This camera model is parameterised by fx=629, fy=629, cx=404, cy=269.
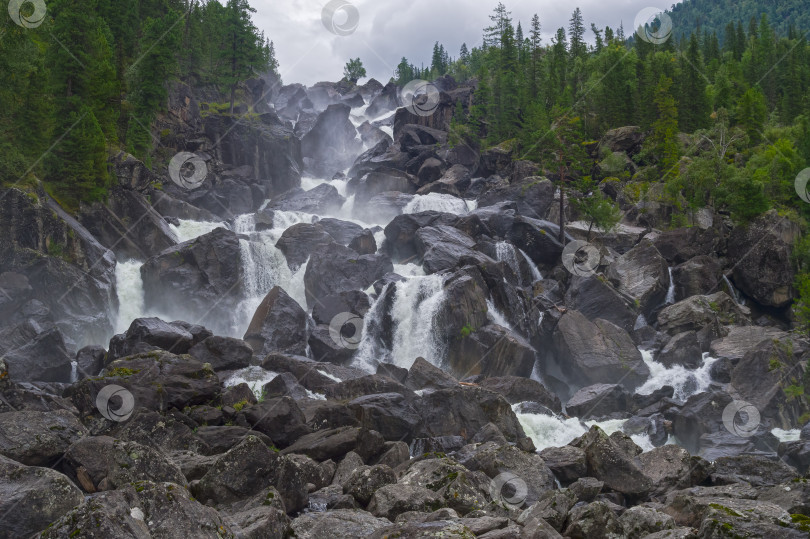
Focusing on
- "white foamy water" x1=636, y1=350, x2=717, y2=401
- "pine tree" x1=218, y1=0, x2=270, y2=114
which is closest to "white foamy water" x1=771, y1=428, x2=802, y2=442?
"white foamy water" x1=636, y1=350, x2=717, y2=401

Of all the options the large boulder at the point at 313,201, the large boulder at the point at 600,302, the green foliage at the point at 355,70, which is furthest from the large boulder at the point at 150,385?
the green foliage at the point at 355,70

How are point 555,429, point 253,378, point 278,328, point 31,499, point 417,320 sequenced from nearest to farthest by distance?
1. point 31,499
2. point 253,378
3. point 555,429
4. point 278,328
5. point 417,320

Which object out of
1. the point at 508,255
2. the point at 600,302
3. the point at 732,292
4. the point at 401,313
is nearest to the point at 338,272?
the point at 401,313

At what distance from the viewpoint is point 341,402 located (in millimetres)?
23656

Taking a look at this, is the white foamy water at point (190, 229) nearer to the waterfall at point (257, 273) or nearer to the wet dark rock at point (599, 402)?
the waterfall at point (257, 273)

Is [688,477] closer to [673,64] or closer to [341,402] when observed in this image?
[341,402]

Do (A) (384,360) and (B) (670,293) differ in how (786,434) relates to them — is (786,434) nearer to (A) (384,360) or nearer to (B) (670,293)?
(B) (670,293)

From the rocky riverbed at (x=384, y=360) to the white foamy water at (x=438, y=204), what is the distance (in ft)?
0.94

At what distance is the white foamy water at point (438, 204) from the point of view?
189 ft

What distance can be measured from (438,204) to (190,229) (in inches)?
865

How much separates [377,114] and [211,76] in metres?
39.7

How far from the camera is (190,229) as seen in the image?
49375 mm

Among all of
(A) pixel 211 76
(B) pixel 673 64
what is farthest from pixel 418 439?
(B) pixel 673 64

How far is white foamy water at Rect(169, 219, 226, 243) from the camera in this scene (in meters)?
48.3
